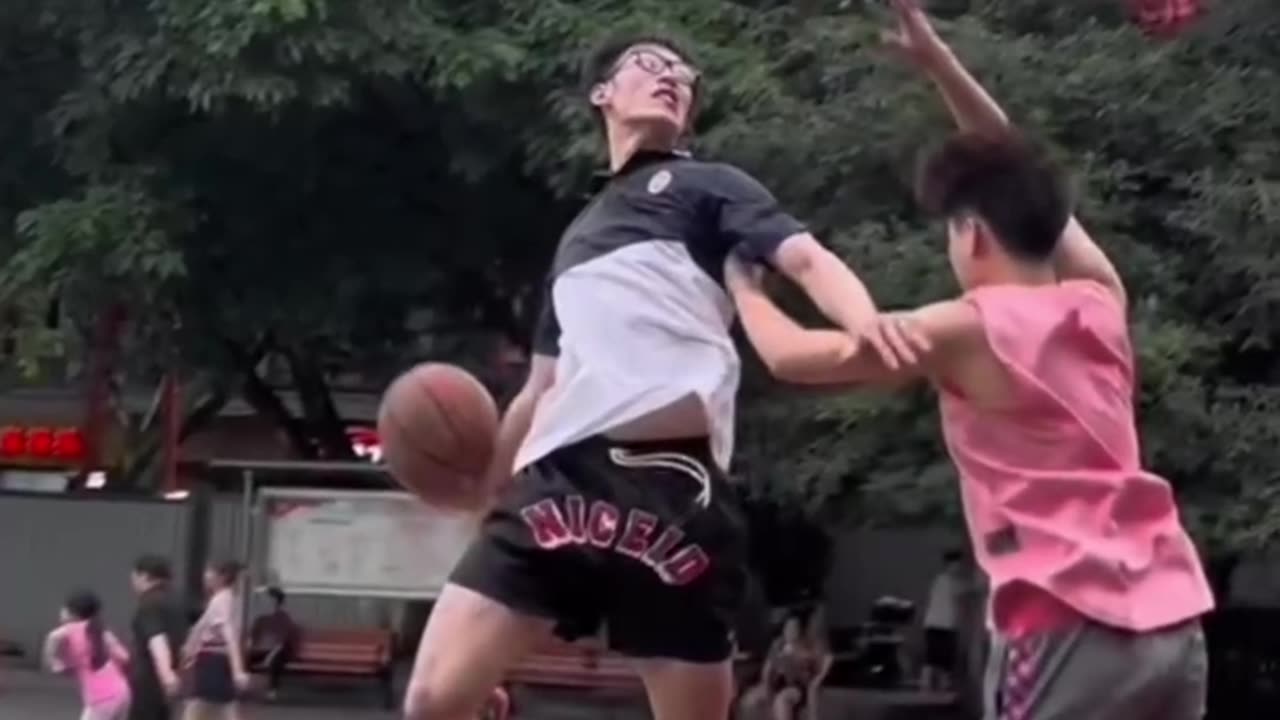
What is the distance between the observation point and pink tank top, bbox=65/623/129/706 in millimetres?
15938

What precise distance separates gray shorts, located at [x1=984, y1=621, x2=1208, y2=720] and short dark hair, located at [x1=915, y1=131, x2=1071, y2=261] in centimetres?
75

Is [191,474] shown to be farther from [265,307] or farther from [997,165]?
Result: [997,165]

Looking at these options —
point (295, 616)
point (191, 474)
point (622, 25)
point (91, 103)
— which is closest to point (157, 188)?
point (91, 103)

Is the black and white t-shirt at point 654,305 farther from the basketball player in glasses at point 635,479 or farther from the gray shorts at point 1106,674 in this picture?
the gray shorts at point 1106,674

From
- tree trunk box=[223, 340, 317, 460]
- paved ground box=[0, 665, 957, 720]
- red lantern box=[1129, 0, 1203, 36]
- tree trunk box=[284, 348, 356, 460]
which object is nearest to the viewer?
red lantern box=[1129, 0, 1203, 36]

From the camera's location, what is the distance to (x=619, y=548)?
5.74 m

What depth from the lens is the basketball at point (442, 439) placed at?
609 centimetres

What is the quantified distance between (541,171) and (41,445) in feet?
57.7

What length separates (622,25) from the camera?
17516 mm

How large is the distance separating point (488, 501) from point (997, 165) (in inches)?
59.0

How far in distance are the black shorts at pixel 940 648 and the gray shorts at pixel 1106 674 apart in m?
20.8

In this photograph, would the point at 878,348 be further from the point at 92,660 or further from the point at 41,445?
the point at 41,445

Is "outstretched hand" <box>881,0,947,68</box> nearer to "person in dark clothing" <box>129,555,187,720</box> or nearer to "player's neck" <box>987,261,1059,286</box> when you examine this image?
"player's neck" <box>987,261,1059,286</box>

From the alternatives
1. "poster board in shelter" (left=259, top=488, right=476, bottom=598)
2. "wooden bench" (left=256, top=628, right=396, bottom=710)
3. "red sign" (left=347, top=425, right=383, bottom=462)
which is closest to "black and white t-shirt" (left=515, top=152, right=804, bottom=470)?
"poster board in shelter" (left=259, top=488, right=476, bottom=598)
